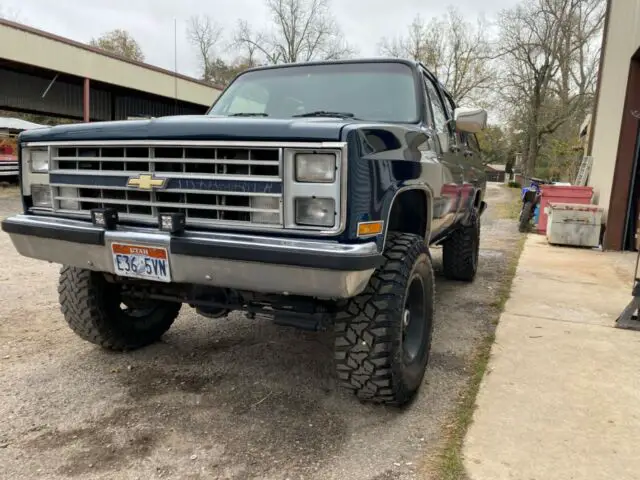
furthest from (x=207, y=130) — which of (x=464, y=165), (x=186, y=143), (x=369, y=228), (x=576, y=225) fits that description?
(x=576, y=225)

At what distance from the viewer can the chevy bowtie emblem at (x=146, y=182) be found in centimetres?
254

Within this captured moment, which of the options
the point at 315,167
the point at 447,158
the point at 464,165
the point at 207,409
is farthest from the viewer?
the point at 464,165

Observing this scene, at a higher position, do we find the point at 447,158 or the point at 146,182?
the point at 447,158

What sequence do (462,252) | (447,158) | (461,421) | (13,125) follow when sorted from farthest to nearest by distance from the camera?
(13,125) < (462,252) < (447,158) < (461,421)

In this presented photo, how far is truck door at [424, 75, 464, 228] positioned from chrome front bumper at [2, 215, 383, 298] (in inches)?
→ 61.8

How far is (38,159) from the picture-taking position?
3.00 m

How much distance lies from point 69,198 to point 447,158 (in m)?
2.59

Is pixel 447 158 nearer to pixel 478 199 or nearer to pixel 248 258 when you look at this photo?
pixel 248 258

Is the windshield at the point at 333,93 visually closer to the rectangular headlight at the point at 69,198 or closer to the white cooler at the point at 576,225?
the rectangular headlight at the point at 69,198

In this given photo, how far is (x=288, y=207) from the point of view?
232cm

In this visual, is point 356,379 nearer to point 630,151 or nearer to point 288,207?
point 288,207

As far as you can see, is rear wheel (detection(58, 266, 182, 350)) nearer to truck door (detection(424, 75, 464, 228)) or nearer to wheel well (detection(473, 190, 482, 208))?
truck door (detection(424, 75, 464, 228))

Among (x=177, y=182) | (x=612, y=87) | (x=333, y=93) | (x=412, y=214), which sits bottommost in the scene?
(x=412, y=214)

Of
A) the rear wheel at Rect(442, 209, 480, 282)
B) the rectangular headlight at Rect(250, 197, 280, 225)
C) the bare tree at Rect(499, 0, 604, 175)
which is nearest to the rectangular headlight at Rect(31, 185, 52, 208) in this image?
the rectangular headlight at Rect(250, 197, 280, 225)
